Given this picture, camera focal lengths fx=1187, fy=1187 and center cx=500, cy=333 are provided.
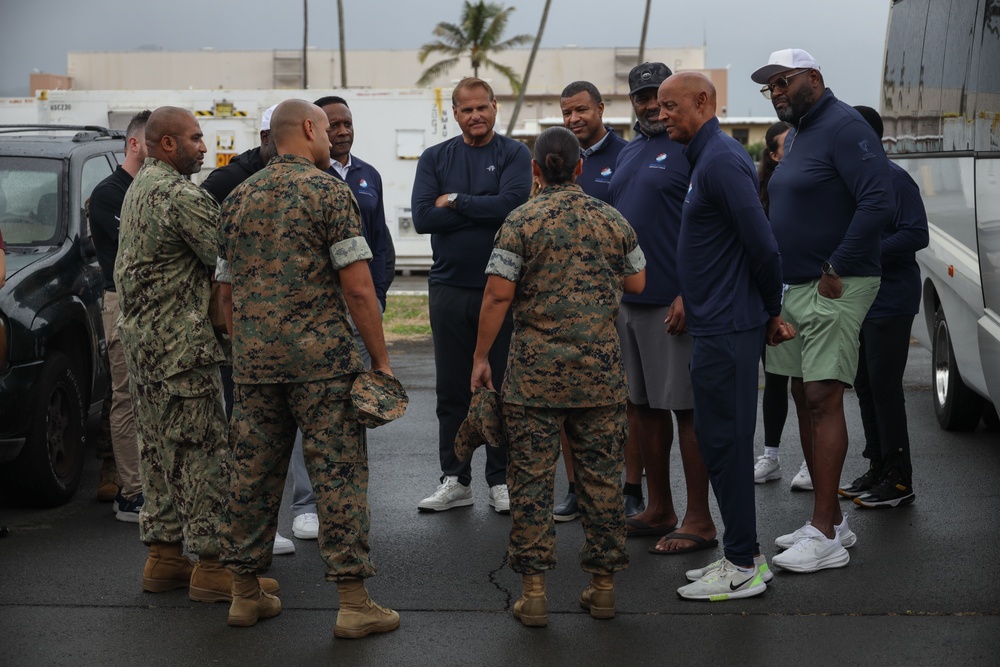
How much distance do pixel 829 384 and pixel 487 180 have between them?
84.4 inches

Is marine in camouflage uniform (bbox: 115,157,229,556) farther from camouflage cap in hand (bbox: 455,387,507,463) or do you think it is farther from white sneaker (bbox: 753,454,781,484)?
white sneaker (bbox: 753,454,781,484)

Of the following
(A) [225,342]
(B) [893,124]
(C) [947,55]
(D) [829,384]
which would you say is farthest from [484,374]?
(B) [893,124]

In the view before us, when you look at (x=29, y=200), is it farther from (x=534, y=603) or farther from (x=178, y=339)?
(x=534, y=603)

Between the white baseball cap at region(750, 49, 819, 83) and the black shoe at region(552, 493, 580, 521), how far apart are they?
243 centimetres

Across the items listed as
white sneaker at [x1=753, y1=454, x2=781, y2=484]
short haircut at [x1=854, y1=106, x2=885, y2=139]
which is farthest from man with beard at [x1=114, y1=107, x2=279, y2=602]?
short haircut at [x1=854, y1=106, x2=885, y2=139]

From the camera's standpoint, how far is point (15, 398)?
6258 mm

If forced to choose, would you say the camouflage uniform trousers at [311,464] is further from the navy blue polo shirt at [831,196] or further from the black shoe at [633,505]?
the navy blue polo shirt at [831,196]

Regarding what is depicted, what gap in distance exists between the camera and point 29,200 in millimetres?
7270

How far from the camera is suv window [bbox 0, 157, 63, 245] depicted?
710cm

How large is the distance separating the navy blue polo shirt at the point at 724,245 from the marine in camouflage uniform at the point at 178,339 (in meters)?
2.05

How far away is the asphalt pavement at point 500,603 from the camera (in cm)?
451

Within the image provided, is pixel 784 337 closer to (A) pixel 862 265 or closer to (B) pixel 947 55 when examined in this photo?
(A) pixel 862 265

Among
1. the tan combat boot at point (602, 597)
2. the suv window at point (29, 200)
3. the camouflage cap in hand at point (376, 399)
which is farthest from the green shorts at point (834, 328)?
the suv window at point (29, 200)

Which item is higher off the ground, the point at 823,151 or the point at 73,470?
the point at 823,151
